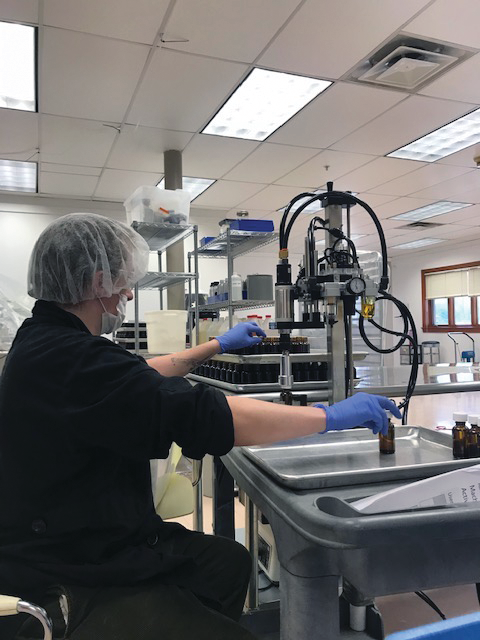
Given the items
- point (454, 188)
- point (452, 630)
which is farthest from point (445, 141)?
point (452, 630)

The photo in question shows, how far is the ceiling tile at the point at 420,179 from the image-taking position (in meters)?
4.88

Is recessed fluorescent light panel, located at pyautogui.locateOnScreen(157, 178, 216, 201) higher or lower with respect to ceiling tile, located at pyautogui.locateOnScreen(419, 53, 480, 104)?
lower

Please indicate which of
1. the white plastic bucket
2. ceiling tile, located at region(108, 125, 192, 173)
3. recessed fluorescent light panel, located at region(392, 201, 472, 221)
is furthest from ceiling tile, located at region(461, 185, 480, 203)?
the white plastic bucket

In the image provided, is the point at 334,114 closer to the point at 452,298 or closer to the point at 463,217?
the point at 463,217

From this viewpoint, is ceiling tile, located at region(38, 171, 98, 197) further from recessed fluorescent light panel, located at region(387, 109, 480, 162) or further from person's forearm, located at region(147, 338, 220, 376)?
person's forearm, located at region(147, 338, 220, 376)

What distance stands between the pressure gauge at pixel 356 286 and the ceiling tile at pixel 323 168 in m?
3.30

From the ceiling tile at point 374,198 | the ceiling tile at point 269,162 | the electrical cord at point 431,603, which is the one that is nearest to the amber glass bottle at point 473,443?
the electrical cord at point 431,603

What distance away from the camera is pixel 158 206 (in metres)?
3.46

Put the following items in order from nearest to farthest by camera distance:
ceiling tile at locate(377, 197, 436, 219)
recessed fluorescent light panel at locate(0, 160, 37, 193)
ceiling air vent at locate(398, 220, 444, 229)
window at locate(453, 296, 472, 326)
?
recessed fluorescent light panel at locate(0, 160, 37, 193) → ceiling tile at locate(377, 197, 436, 219) → ceiling air vent at locate(398, 220, 444, 229) → window at locate(453, 296, 472, 326)

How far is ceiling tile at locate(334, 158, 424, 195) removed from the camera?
4649 mm

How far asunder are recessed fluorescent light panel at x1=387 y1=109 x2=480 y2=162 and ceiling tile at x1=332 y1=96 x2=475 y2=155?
0.13 meters

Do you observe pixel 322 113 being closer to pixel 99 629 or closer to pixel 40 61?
pixel 40 61

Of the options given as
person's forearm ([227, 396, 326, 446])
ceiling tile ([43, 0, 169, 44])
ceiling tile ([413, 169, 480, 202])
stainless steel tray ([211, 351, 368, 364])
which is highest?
ceiling tile ([43, 0, 169, 44])

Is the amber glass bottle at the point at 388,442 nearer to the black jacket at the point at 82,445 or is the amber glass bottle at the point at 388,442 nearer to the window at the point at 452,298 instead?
the black jacket at the point at 82,445
